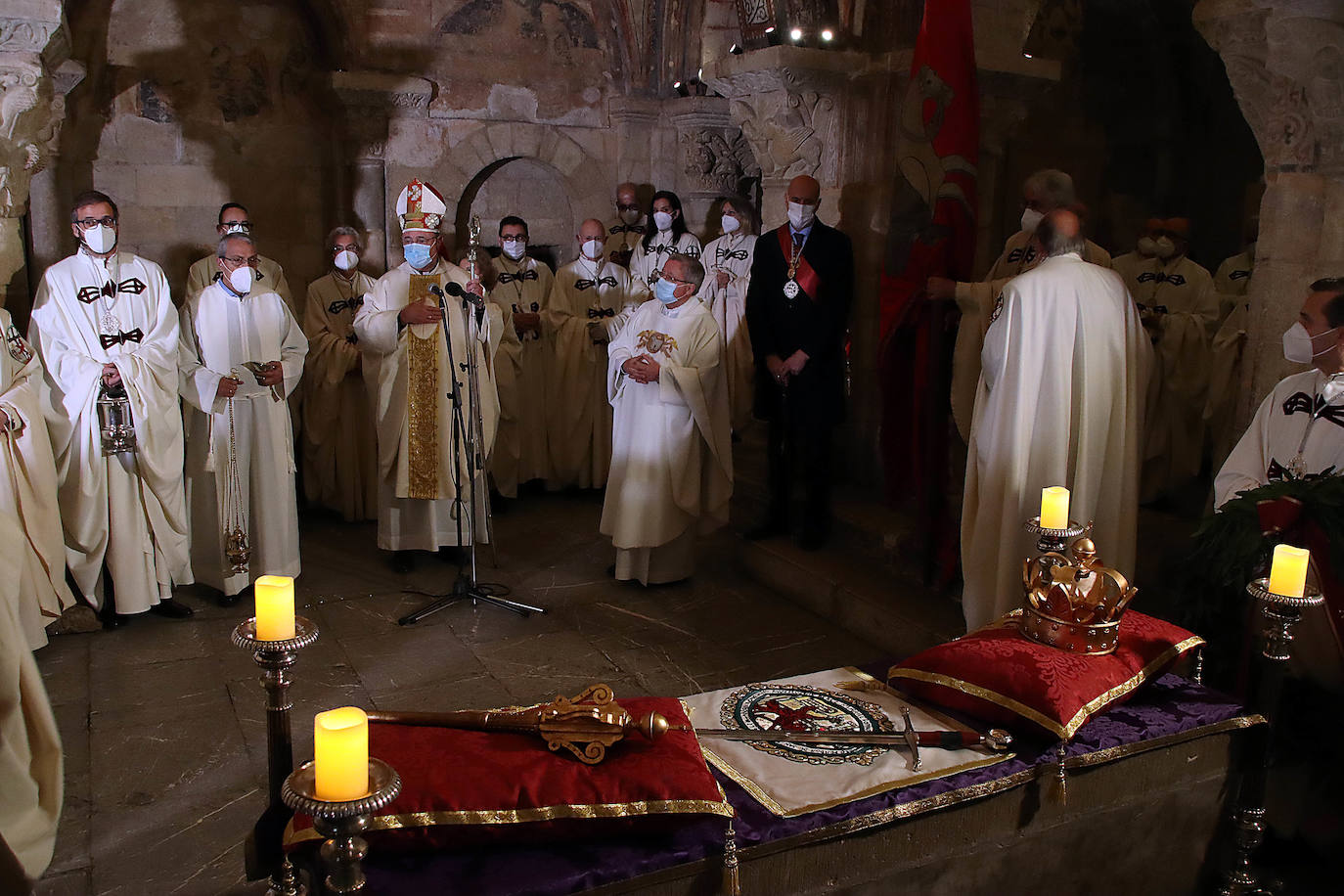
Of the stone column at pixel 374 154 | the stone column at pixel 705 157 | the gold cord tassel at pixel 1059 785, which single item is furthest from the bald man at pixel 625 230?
the gold cord tassel at pixel 1059 785

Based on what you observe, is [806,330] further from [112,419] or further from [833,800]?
[833,800]

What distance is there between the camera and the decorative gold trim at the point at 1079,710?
272 centimetres

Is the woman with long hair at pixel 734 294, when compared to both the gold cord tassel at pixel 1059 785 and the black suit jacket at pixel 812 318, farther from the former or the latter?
the gold cord tassel at pixel 1059 785

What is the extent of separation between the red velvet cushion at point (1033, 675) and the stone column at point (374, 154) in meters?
6.35

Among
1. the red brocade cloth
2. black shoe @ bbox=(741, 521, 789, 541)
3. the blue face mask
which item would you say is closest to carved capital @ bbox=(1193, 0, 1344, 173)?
black shoe @ bbox=(741, 521, 789, 541)

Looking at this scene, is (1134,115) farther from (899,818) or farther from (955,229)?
(899,818)

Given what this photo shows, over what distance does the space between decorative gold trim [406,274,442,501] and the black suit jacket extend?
5.96ft

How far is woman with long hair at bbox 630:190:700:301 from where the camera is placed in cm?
820

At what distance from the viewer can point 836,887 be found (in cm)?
248

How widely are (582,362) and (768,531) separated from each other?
2524 millimetres

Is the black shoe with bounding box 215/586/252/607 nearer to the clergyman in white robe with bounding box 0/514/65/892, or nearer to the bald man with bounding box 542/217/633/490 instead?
the bald man with bounding box 542/217/633/490

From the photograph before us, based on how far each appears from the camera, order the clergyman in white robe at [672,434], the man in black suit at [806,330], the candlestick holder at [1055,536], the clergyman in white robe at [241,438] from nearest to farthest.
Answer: the candlestick holder at [1055,536], the clergyman in white robe at [241,438], the clergyman in white robe at [672,434], the man in black suit at [806,330]

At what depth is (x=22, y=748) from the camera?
8.51ft

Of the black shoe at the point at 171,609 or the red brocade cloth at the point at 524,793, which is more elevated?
the red brocade cloth at the point at 524,793
